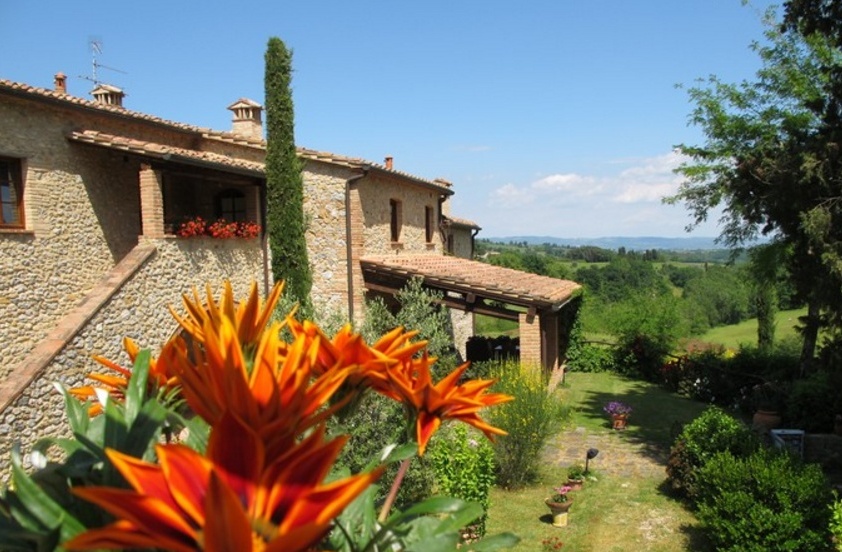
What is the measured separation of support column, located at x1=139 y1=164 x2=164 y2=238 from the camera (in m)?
11.0

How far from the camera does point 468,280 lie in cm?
1434

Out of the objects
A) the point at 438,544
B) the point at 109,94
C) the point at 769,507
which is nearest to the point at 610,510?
the point at 769,507

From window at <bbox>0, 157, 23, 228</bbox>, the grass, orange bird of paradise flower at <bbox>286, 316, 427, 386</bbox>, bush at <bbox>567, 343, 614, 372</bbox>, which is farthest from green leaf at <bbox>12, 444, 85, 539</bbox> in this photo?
the grass

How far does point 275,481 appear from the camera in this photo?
0.93 m

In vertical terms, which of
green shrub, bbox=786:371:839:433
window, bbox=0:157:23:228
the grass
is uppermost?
window, bbox=0:157:23:228

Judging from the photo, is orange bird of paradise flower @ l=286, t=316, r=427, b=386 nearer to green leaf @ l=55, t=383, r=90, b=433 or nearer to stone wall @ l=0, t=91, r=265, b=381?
green leaf @ l=55, t=383, r=90, b=433

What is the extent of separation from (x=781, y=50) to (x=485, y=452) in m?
19.0

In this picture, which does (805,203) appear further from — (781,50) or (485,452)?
(781,50)

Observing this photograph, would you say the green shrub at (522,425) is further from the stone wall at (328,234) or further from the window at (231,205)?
the window at (231,205)

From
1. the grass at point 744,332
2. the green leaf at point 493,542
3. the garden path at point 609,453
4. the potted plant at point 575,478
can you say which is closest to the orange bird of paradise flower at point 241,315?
the green leaf at point 493,542

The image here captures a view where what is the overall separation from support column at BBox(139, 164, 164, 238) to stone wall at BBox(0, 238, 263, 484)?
0.77ft

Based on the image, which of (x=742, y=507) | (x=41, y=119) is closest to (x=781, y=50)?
(x=742, y=507)

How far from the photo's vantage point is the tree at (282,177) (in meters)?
12.9

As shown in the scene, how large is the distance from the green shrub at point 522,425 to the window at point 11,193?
8467 mm
